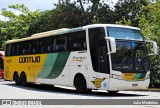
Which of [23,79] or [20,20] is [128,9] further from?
[23,79]

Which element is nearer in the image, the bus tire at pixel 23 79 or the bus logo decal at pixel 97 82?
the bus logo decal at pixel 97 82

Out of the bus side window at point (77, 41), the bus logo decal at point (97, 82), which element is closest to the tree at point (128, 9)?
the bus side window at point (77, 41)

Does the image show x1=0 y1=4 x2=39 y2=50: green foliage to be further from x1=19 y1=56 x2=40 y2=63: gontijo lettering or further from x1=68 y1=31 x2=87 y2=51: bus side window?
x1=68 y1=31 x2=87 y2=51: bus side window

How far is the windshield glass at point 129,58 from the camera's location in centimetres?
1695

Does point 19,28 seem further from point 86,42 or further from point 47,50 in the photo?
point 86,42

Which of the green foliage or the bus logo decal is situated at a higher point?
the green foliage

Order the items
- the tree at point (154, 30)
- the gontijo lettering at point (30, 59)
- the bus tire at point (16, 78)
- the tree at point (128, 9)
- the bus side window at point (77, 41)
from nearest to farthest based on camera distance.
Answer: the bus side window at point (77, 41) < the gontijo lettering at point (30, 59) < the tree at point (154, 30) < the bus tire at point (16, 78) < the tree at point (128, 9)

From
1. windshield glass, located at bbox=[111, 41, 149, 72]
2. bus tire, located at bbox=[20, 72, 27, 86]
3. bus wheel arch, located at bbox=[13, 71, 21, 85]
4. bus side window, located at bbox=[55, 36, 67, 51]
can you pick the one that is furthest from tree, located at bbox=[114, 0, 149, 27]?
windshield glass, located at bbox=[111, 41, 149, 72]

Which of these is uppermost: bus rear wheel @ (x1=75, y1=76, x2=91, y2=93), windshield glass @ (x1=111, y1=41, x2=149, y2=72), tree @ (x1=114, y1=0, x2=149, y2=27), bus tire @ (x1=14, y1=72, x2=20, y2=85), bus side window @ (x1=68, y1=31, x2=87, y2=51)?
tree @ (x1=114, y1=0, x2=149, y2=27)

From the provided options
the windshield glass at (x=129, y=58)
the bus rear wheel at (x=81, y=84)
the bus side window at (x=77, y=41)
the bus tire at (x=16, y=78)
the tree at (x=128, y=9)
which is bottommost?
A: the bus rear wheel at (x=81, y=84)

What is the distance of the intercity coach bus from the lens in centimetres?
1694

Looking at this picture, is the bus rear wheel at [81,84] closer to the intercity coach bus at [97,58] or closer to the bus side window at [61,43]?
the intercity coach bus at [97,58]

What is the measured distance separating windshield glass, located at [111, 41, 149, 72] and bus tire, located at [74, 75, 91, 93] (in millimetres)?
2372

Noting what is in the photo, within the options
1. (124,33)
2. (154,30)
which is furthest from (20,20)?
(124,33)
